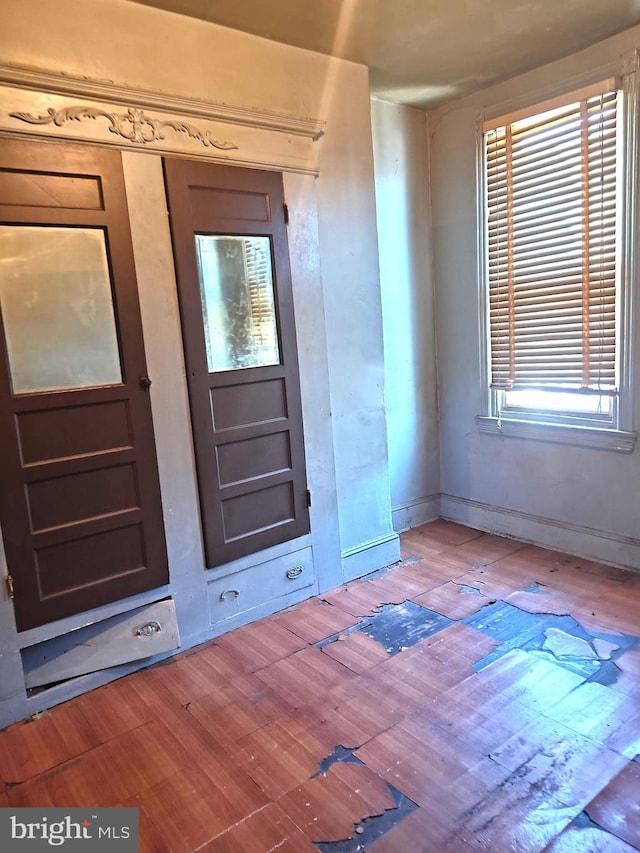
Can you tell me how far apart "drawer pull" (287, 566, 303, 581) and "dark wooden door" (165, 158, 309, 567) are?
0.19 m

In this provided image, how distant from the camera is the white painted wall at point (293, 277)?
7.72ft

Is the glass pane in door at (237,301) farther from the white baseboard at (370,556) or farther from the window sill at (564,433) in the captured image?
the window sill at (564,433)

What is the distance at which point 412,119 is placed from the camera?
12.9ft

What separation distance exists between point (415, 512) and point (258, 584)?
1596 mm

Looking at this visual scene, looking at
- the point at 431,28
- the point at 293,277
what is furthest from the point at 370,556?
the point at 431,28

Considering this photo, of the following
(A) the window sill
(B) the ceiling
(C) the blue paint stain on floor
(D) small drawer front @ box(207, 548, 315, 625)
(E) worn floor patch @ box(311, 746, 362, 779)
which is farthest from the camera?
(A) the window sill

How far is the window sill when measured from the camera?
326cm

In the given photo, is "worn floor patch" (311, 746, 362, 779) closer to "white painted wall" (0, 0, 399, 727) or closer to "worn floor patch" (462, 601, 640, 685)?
"worn floor patch" (462, 601, 640, 685)

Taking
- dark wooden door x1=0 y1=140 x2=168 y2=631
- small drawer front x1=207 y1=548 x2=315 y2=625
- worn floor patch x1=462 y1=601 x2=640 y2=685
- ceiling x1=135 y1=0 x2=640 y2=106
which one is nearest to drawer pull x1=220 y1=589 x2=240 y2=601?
small drawer front x1=207 y1=548 x2=315 y2=625

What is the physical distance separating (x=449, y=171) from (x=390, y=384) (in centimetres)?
148

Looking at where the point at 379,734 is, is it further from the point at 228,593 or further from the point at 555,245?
the point at 555,245

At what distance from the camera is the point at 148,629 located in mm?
2650

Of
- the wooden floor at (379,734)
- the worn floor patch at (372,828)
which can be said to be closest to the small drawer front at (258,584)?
the wooden floor at (379,734)

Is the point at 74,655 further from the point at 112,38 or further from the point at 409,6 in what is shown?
the point at 409,6
